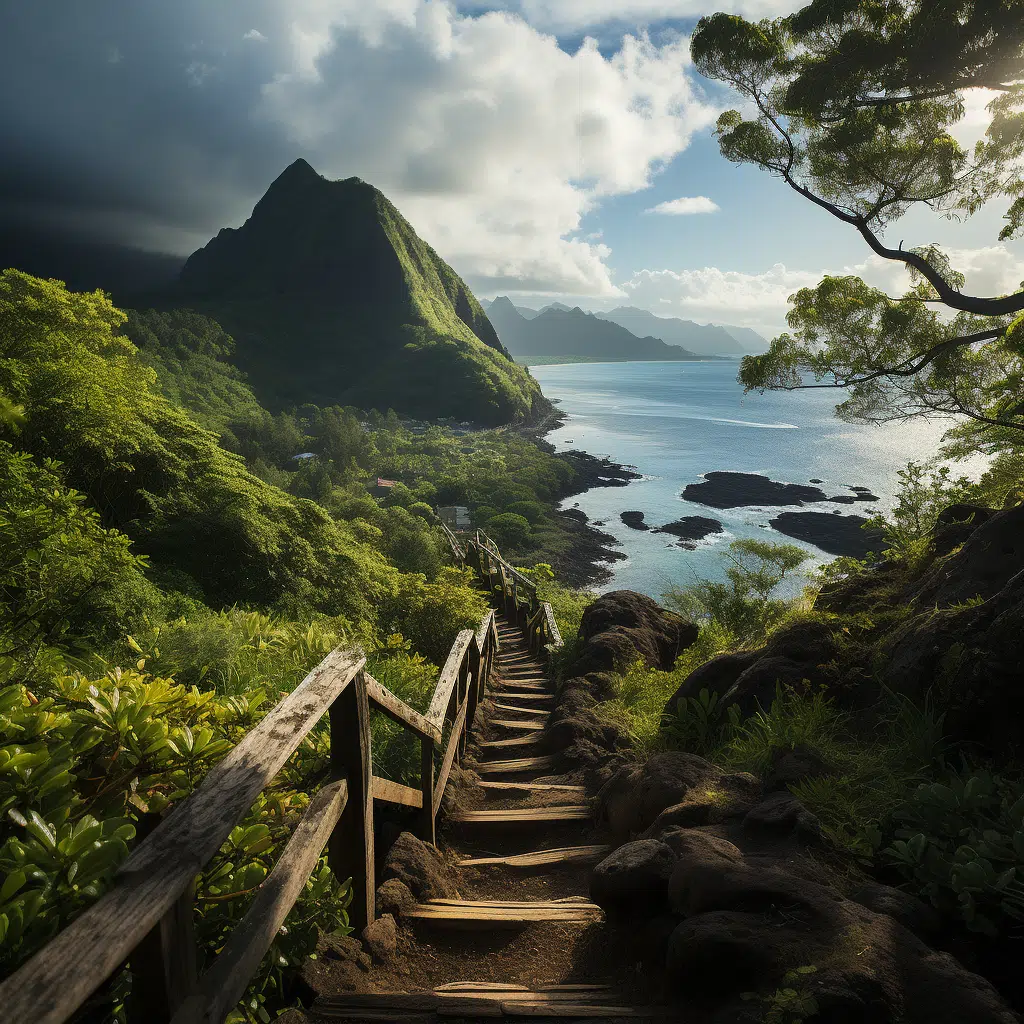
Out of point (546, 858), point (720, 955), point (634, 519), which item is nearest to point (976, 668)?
point (720, 955)

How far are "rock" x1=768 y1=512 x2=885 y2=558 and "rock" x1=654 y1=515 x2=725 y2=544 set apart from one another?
13.0 feet

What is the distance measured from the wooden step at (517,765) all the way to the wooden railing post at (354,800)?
8.54 ft

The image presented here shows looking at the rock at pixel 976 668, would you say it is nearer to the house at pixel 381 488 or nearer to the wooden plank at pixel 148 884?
the wooden plank at pixel 148 884

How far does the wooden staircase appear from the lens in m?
1.98

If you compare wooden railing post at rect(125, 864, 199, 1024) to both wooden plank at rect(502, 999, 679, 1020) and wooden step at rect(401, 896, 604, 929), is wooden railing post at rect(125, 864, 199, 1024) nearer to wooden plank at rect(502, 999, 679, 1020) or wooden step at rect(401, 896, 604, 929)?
wooden plank at rect(502, 999, 679, 1020)

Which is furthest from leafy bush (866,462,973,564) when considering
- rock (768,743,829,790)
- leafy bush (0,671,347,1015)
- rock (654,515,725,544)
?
rock (654,515,725,544)

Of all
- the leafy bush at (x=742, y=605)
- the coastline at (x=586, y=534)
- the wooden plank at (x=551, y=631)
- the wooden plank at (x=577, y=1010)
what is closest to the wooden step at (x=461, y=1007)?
the wooden plank at (x=577, y=1010)

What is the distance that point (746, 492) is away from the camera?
174 ft

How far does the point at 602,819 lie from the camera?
390 cm

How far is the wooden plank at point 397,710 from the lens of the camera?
8.84 ft

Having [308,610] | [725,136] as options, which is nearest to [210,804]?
[308,610]

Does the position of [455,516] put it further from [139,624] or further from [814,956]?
[814,956]

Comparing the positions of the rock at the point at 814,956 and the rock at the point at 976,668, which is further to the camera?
the rock at the point at 976,668

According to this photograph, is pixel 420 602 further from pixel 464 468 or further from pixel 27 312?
pixel 464 468
